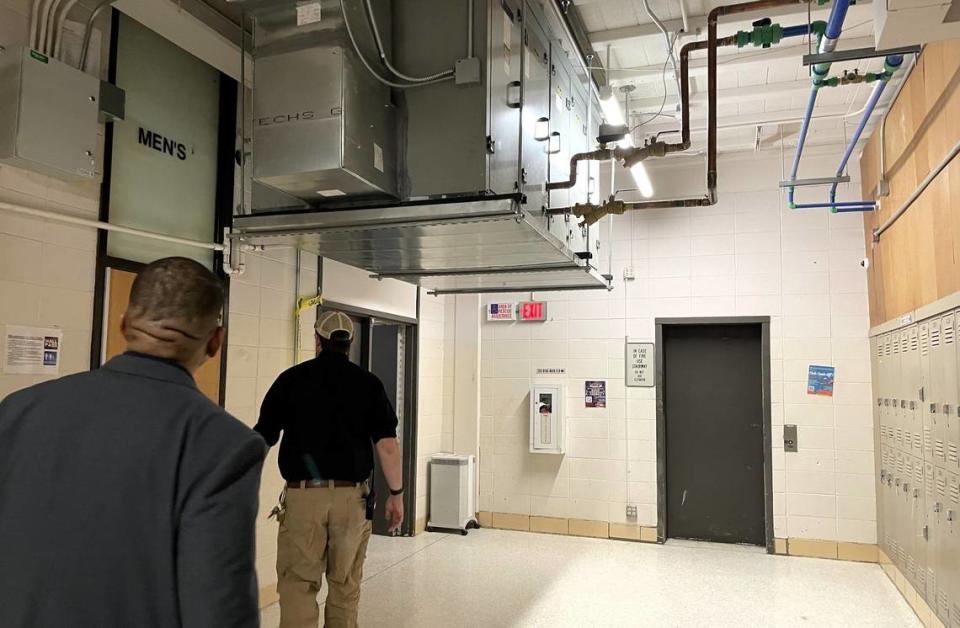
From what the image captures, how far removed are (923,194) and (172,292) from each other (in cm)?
413

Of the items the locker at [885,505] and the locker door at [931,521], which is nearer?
the locker door at [931,521]

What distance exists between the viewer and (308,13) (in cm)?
277

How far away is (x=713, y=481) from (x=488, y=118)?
15.3 feet

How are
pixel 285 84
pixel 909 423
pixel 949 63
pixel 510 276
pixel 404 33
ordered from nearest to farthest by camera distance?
pixel 285 84, pixel 404 33, pixel 949 63, pixel 909 423, pixel 510 276

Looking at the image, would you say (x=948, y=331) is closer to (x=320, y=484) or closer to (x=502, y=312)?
(x=320, y=484)

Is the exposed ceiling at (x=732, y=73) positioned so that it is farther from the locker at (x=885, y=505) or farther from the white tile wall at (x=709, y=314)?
the locker at (x=885, y=505)

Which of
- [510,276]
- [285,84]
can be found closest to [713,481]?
[510,276]

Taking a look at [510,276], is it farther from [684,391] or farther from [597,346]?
[684,391]

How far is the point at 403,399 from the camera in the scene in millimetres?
6164

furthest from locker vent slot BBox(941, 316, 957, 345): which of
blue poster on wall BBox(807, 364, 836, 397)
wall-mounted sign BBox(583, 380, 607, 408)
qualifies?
wall-mounted sign BBox(583, 380, 607, 408)

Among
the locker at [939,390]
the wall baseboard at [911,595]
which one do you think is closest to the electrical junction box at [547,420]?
the wall baseboard at [911,595]

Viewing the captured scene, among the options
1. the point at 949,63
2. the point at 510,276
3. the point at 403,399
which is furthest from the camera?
the point at 403,399

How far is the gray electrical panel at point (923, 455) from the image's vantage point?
3.36 meters

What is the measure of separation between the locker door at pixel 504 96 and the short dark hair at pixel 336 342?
1.06 m
